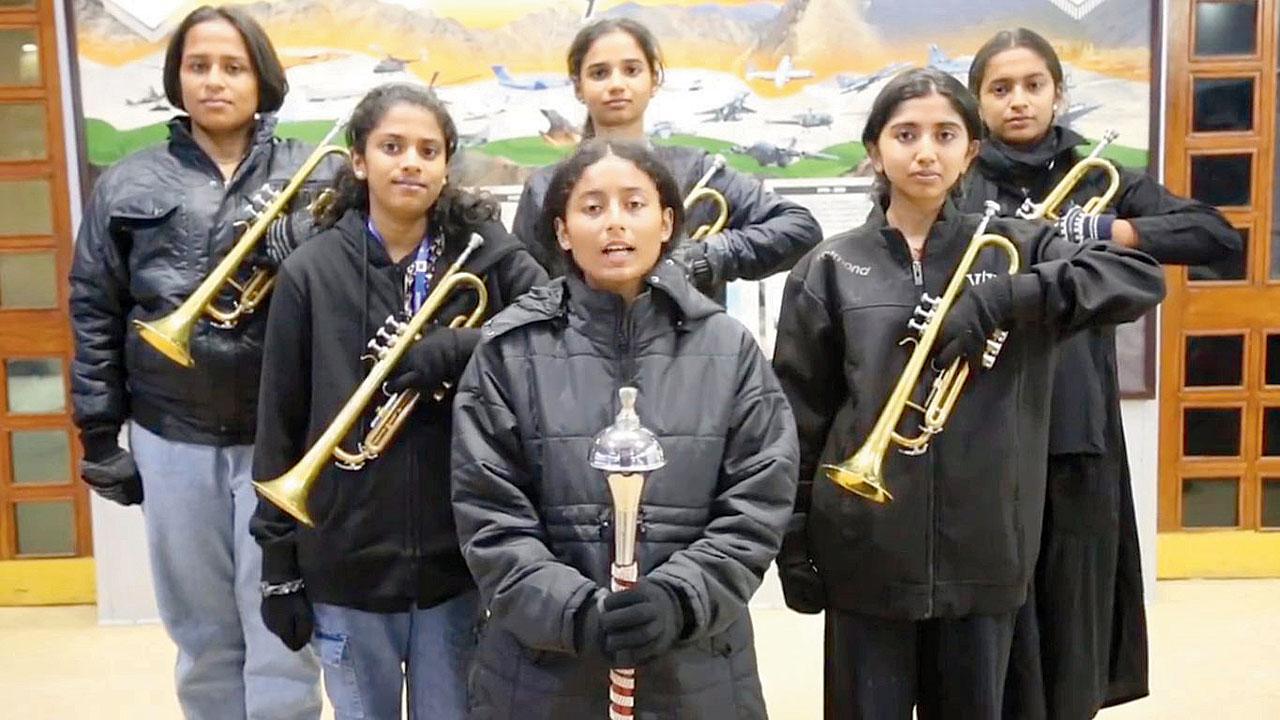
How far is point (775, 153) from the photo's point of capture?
4176 mm

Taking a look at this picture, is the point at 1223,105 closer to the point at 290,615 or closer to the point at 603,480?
the point at 603,480

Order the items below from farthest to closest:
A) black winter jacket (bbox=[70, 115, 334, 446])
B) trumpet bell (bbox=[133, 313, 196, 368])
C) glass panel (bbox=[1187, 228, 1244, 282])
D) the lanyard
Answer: glass panel (bbox=[1187, 228, 1244, 282]) < black winter jacket (bbox=[70, 115, 334, 446]) < trumpet bell (bbox=[133, 313, 196, 368]) < the lanyard

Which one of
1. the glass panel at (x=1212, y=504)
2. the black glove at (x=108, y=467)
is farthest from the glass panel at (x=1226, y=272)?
the black glove at (x=108, y=467)

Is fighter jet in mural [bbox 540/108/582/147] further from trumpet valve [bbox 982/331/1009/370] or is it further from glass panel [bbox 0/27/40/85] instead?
trumpet valve [bbox 982/331/1009/370]

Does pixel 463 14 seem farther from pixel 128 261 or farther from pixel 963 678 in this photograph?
pixel 963 678

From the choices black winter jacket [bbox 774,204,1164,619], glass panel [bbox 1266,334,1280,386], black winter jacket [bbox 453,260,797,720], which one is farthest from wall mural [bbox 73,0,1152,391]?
black winter jacket [bbox 453,260,797,720]

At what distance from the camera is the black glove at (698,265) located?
94.4 inches

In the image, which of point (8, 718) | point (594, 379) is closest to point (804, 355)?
point (594, 379)

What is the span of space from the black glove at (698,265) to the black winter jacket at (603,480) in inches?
18.5

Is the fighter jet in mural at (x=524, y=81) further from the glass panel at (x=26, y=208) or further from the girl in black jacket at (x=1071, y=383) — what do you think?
the girl in black jacket at (x=1071, y=383)

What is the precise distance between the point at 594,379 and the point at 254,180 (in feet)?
3.48

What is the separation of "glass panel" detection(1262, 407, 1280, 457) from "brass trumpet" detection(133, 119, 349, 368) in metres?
3.70

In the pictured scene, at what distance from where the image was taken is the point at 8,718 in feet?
11.5

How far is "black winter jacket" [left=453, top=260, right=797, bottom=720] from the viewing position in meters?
1.81
